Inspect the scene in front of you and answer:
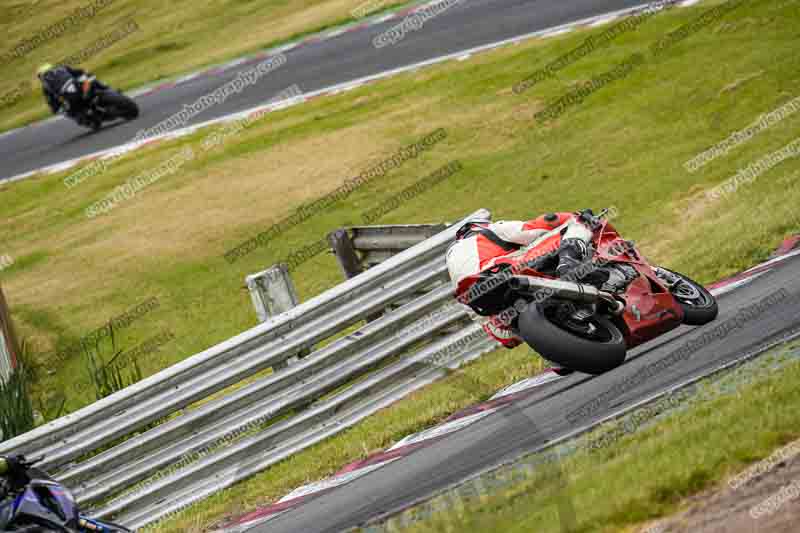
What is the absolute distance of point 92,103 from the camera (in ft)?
76.2

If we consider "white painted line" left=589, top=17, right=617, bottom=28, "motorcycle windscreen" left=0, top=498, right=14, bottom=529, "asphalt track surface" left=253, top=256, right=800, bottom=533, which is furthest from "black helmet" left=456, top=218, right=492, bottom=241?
"white painted line" left=589, top=17, right=617, bottom=28

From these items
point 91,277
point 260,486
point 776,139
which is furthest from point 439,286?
point 91,277

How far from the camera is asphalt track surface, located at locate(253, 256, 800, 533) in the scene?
6.40 meters

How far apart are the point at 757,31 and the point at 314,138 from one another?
297 inches

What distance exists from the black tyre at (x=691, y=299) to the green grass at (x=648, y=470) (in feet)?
4.60

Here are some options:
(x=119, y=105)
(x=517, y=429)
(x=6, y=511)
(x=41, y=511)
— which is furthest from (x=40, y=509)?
(x=119, y=105)

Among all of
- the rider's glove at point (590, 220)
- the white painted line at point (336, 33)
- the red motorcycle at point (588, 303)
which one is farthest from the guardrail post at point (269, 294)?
the white painted line at point (336, 33)

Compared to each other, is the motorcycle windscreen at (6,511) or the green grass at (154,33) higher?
the green grass at (154,33)

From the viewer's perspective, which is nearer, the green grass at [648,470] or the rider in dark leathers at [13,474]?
the green grass at [648,470]

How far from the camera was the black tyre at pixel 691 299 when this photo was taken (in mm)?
7348

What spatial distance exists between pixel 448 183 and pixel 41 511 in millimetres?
9853

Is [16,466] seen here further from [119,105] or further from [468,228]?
[119,105]

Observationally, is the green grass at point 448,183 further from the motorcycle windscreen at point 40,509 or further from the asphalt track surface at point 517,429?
the motorcycle windscreen at point 40,509

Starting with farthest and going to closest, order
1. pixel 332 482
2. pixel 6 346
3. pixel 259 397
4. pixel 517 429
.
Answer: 1. pixel 6 346
2. pixel 259 397
3. pixel 332 482
4. pixel 517 429
